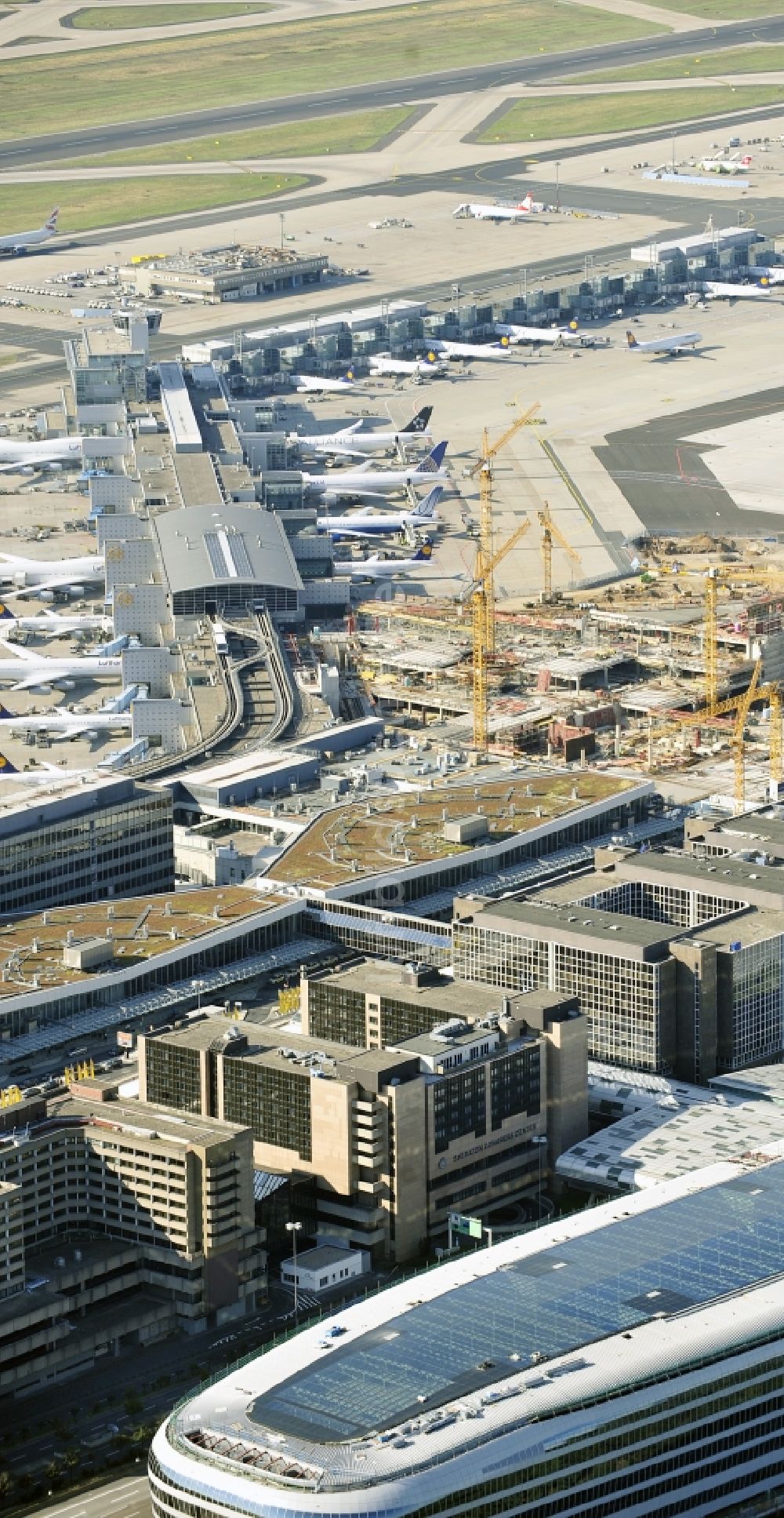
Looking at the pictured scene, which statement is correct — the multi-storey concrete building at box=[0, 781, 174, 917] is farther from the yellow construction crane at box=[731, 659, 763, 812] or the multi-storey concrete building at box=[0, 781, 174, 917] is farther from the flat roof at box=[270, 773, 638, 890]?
the yellow construction crane at box=[731, 659, 763, 812]

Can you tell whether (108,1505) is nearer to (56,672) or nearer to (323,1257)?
(323,1257)

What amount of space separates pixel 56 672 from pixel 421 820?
142ft

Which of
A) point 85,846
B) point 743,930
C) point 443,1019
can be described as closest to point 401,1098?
point 443,1019

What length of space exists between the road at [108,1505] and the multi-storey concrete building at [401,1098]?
692 inches

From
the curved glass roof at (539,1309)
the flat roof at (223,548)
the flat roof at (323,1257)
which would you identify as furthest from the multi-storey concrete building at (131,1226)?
the flat roof at (223,548)

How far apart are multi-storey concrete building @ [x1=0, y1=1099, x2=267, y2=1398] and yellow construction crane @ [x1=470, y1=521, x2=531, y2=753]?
60.9 m

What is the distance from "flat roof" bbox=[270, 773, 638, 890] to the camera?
441 ft

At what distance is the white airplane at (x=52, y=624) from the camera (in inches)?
7402

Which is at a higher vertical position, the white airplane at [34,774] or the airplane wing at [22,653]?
the airplane wing at [22,653]

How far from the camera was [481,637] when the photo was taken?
6900 inches

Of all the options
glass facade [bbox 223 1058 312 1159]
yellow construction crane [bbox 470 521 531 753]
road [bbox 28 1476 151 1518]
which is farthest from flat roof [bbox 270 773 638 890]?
road [bbox 28 1476 151 1518]

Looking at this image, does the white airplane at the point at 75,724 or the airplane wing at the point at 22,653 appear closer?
the white airplane at the point at 75,724

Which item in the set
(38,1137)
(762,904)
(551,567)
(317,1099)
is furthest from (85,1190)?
(551,567)

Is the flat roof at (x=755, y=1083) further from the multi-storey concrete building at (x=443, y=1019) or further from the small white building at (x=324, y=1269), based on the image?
the small white building at (x=324, y=1269)
